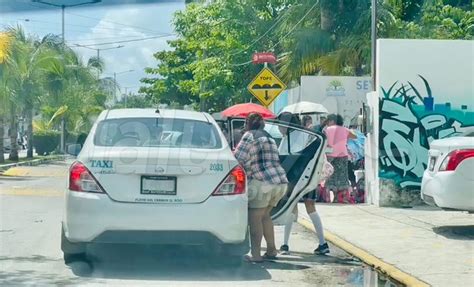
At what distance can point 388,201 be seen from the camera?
15375 millimetres

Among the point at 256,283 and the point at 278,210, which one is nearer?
the point at 256,283

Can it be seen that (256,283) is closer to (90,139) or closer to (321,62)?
(90,139)

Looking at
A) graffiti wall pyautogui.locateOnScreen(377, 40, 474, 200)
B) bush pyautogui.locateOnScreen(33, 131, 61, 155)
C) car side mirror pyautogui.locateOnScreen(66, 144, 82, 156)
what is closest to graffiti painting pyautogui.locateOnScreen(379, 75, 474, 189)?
graffiti wall pyautogui.locateOnScreen(377, 40, 474, 200)

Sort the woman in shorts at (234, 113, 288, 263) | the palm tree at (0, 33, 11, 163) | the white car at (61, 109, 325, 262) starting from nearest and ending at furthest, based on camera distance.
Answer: the white car at (61, 109, 325, 262) < the woman in shorts at (234, 113, 288, 263) < the palm tree at (0, 33, 11, 163)

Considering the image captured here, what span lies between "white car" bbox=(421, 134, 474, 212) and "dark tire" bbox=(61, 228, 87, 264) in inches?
196

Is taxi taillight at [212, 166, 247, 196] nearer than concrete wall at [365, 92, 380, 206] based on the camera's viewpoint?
Yes

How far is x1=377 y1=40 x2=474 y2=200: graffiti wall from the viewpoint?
590 inches

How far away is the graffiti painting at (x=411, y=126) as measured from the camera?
1516cm

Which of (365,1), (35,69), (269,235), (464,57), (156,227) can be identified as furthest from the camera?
(35,69)

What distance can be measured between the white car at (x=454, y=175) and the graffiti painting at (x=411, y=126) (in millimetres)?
3693

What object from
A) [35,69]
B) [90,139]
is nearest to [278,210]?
[90,139]

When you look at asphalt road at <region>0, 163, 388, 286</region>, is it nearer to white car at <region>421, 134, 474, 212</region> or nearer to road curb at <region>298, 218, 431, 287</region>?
road curb at <region>298, 218, 431, 287</region>

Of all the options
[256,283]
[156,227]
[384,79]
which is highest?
[384,79]

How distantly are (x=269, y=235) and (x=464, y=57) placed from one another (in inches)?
274
